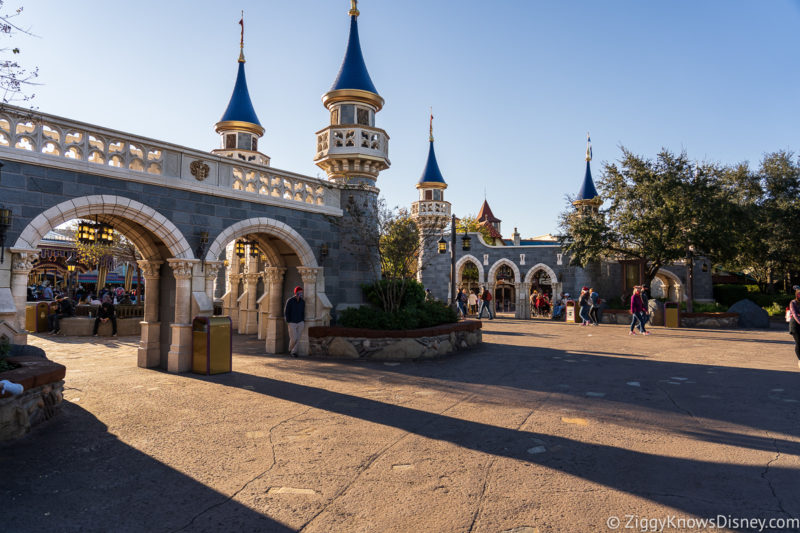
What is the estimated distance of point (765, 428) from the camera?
5051 mm

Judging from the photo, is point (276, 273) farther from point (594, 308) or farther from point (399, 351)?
point (594, 308)

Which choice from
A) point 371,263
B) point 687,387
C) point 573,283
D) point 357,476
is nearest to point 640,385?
point 687,387

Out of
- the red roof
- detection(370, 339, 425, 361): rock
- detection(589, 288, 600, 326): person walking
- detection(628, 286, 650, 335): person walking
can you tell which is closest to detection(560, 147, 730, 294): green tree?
detection(589, 288, 600, 326): person walking

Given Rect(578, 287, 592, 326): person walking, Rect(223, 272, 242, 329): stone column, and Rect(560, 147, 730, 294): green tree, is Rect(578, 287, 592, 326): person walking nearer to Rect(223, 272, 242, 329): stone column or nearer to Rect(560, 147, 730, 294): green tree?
Rect(560, 147, 730, 294): green tree

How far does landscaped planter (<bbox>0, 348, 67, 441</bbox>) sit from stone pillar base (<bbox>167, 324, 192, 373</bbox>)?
324 cm

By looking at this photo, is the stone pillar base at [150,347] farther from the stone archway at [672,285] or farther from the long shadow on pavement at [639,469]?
the stone archway at [672,285]

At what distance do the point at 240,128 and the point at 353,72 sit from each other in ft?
36.3

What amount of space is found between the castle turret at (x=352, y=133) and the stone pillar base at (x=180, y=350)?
234 inches

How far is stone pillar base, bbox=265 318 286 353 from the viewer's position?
12.0 m

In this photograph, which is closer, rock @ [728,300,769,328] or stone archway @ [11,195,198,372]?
stone archway @ [11,195,198,372]

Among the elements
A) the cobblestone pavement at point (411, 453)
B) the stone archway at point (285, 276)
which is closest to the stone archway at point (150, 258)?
the cobblestone pavement at point (411, 453)

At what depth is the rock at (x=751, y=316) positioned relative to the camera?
64.6 ft

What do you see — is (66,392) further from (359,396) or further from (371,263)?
(371,263)

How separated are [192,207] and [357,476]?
7.41 metres
